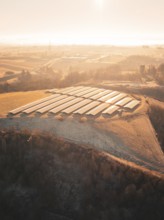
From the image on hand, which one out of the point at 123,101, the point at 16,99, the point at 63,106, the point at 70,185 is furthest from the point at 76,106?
the point at 70,185

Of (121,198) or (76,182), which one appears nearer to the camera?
(121,198)

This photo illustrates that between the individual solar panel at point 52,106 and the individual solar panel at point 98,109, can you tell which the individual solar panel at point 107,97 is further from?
the individual solar panel at point 52,106

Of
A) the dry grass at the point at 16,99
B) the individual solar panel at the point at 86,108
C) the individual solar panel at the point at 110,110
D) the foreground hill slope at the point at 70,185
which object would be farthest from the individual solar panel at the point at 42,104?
the individual solar panel at the point at 110,110

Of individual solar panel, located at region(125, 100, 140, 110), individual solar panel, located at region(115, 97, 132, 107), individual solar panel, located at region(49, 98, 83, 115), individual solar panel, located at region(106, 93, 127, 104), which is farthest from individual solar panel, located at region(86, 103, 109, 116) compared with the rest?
individual solar panel, located at region(49, 98, 83, 115)

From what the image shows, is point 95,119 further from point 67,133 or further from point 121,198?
point 121,198

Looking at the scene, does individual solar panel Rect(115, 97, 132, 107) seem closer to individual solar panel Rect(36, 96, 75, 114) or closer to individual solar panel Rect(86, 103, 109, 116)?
individual solar panel Rect(86, 103, 109, 116)

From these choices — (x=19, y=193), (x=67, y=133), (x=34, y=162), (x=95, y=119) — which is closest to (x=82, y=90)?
(x=95, y=119)
